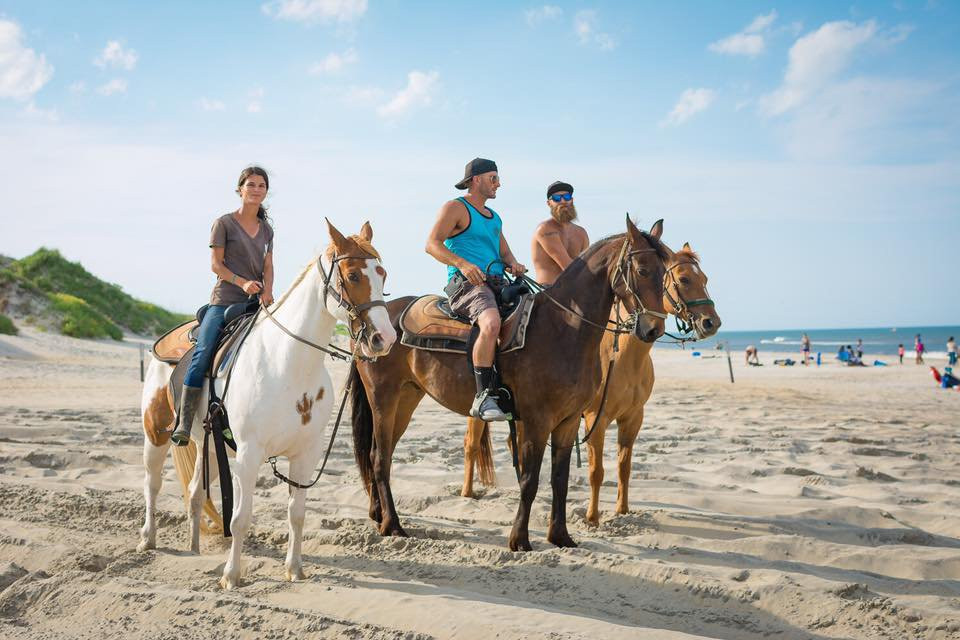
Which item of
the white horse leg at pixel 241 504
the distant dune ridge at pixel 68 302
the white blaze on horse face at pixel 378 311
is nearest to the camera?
the white blaze on horse face at pixel 378 311

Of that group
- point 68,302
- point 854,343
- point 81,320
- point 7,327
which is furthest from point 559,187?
point 854,343

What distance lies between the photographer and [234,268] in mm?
5188

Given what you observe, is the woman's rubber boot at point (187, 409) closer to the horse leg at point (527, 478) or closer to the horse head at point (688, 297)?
the horse leg at point (527, 478)

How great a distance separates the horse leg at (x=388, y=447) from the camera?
5773 millimetres

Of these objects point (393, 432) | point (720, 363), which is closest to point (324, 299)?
point (393, 432)

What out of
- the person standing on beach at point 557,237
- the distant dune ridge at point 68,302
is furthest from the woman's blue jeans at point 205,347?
the distant dune ridge at point 68,302

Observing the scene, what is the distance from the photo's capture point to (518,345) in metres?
5.42

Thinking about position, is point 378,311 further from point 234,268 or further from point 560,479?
point 560,479

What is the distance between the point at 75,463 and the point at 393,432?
4190 millimetres

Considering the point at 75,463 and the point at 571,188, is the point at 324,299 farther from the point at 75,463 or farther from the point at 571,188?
the point at 75,463

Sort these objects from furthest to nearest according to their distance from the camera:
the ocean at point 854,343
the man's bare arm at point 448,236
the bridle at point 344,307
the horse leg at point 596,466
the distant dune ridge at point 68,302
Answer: the ocean at point 854,343, the distant dune ridge at point 68,302, the horse leg at point 596,466, the man's bare arm at point 448,236, the bridle at point 344,307

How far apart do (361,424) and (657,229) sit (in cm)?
303

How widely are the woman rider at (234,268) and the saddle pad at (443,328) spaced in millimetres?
1248

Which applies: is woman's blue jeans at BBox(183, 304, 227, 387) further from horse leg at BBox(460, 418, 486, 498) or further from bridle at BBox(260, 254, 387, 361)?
horse leg at BBox(460, 418, 486, 498)
